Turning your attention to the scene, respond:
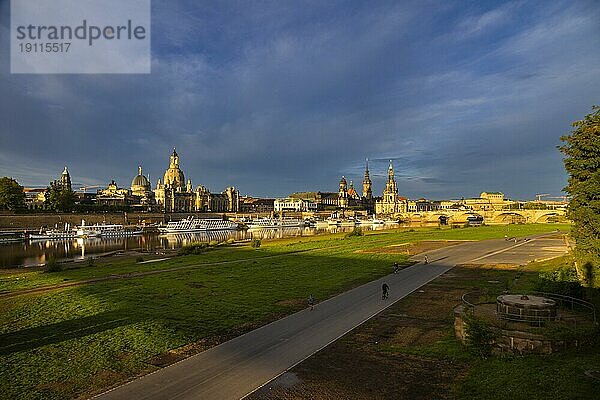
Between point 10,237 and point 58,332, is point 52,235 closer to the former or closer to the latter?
point 10,237

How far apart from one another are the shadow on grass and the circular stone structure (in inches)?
668

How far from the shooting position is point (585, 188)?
667 inches

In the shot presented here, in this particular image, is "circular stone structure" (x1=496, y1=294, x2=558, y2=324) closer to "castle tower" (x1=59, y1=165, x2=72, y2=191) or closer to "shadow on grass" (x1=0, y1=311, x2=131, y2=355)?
"shadow on grass" (x1=0, y1=311, x2=131, y2=355)

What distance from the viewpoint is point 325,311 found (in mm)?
21453

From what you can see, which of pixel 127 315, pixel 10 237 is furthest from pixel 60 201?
pixel 127 315

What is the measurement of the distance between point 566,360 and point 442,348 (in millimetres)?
4080

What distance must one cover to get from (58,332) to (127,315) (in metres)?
3.33

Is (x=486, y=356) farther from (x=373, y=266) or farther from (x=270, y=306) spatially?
(x=373, y=266)

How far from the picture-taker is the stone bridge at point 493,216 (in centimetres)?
12651

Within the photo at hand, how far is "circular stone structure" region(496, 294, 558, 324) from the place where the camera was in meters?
14.9

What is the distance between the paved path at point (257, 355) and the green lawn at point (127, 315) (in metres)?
1.10

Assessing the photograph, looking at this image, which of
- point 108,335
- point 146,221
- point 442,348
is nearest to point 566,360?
point 442,348

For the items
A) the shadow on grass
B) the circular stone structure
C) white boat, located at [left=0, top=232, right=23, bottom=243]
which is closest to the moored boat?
white boat, located at [left=0, top=232, right=23, bottom=243]

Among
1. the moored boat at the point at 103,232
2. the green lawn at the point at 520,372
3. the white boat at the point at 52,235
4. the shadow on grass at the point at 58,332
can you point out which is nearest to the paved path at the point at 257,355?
the green lawn at the point at 520,372
